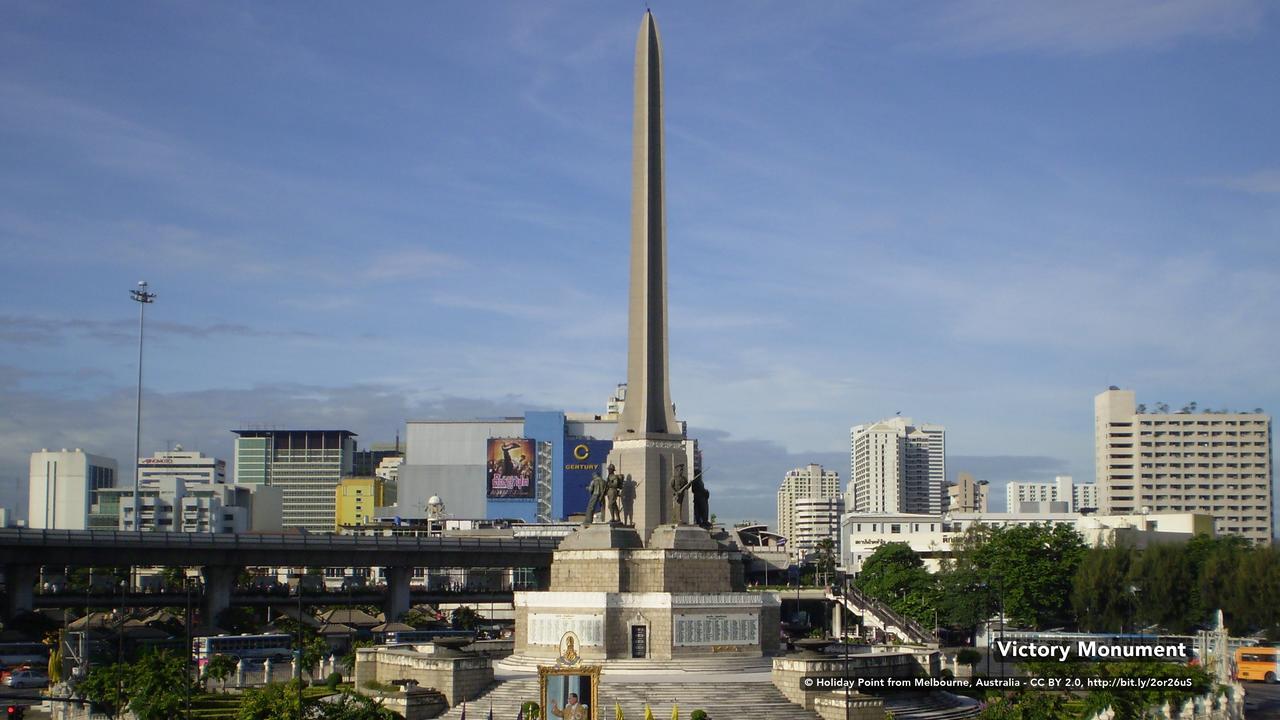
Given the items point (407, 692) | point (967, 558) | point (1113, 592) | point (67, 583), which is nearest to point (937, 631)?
point (967, 558)

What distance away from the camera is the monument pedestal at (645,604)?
5238cm

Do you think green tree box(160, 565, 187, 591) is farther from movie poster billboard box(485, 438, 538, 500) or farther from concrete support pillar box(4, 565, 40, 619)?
movie poster billboard box(485, 438, 538, 500)

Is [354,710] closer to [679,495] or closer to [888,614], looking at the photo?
[679,495]

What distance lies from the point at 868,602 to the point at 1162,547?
23.8 meters

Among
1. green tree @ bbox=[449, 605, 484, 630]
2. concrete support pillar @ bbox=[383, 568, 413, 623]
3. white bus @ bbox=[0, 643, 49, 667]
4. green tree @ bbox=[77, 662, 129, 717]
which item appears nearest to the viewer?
green tree @ bbox=[77, 662, 129, 717]

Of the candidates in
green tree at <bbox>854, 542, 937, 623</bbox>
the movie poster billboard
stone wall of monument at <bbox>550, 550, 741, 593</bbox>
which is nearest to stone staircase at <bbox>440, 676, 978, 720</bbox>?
stone wall of monument at <bbox>550, 550, 741, 593</bbox>

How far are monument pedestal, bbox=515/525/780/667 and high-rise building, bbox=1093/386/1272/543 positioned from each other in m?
130

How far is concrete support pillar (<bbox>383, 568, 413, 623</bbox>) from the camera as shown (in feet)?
326

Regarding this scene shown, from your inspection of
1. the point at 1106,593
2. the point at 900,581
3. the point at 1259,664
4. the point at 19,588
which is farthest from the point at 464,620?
the point at 1259,664

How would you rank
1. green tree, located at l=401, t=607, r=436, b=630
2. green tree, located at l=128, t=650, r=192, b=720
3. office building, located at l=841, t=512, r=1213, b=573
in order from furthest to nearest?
1. office building, located at l=841, t=512, r=1213, b=573
2. green tree, located at l=401, t=607, r=436, b=630
3. green tree, located at l=128, t=650, r=192, b=720

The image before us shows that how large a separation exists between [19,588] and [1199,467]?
139m

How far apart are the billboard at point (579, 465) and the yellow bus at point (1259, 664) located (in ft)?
357

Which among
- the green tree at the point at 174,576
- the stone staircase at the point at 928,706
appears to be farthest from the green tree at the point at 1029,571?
the green tree at the point at 174,576

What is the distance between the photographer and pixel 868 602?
102 metres
